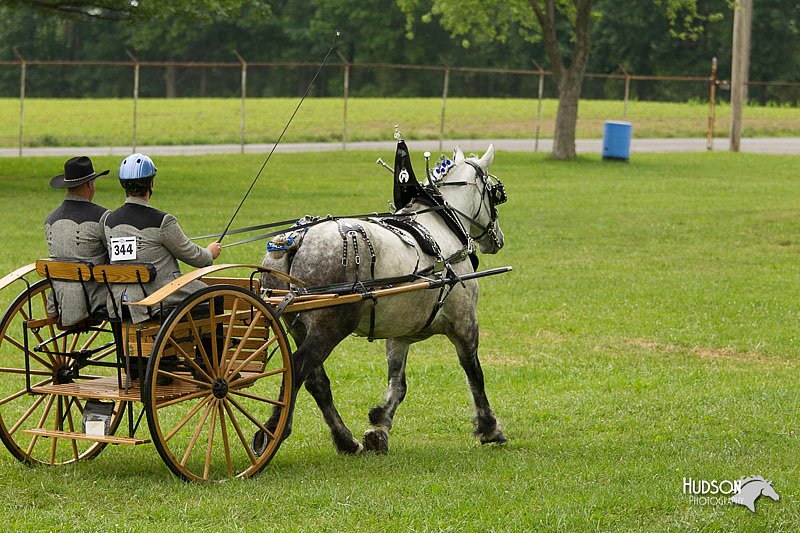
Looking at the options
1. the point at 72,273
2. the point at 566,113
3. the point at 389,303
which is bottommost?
the point at 389,303

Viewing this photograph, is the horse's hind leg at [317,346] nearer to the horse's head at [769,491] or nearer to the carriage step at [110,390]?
the carriage step at [110,390]

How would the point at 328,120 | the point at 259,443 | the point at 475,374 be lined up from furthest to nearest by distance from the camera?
the point at 328,120, the point at 475,374, the point at 259,443

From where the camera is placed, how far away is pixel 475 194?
898 cm

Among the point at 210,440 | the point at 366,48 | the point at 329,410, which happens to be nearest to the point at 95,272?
the point at 210,440

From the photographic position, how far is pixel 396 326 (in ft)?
26.1

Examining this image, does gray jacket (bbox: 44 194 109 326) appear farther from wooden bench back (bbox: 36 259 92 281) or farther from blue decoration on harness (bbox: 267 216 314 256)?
blue decoration on harness (bbox: 267 216 314 256)

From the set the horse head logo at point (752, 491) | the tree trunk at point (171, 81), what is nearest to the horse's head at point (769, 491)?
the horse head logo at point (752, 491)

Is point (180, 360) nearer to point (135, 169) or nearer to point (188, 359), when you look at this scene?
point (188, 359)

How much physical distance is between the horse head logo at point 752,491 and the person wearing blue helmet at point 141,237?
324cm

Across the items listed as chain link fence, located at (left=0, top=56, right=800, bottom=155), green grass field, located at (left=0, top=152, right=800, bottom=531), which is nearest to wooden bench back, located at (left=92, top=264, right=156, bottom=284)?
green grass field, located at (left=0, top=152, right=800, bottom=531)

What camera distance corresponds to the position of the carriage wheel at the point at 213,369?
21.8 feet

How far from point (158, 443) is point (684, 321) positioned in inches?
312

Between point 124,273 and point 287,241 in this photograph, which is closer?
point 124,273

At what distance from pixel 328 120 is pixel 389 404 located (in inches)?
1599
